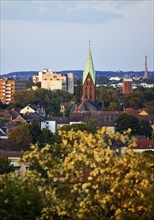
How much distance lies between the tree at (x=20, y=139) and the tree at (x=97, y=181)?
150 ft

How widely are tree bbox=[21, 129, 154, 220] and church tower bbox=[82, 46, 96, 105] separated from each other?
9966cm

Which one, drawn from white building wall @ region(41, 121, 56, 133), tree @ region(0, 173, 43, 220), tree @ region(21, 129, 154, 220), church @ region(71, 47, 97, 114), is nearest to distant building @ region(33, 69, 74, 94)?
church @ region(71, 47, 97, 114)

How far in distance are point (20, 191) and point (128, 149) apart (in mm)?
3713

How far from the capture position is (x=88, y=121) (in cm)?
9175

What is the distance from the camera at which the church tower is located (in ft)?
388

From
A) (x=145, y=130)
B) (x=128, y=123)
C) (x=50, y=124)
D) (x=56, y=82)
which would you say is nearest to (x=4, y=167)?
(x=128, y=123)

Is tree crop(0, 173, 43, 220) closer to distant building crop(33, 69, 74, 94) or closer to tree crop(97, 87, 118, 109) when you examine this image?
tree crop(97, 87, 118, 109)

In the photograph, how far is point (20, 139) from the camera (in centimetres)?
6544

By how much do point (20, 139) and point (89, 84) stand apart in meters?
53.7

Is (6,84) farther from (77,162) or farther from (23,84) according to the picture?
(77,162)

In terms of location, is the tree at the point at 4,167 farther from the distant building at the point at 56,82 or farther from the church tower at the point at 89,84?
the distant building at the point at 56,82

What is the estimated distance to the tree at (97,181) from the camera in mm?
17688

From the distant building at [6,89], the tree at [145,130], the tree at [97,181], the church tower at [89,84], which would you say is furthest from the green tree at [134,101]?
the tree at [97,181]

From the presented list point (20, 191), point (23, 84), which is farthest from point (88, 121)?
point (23, 84)
